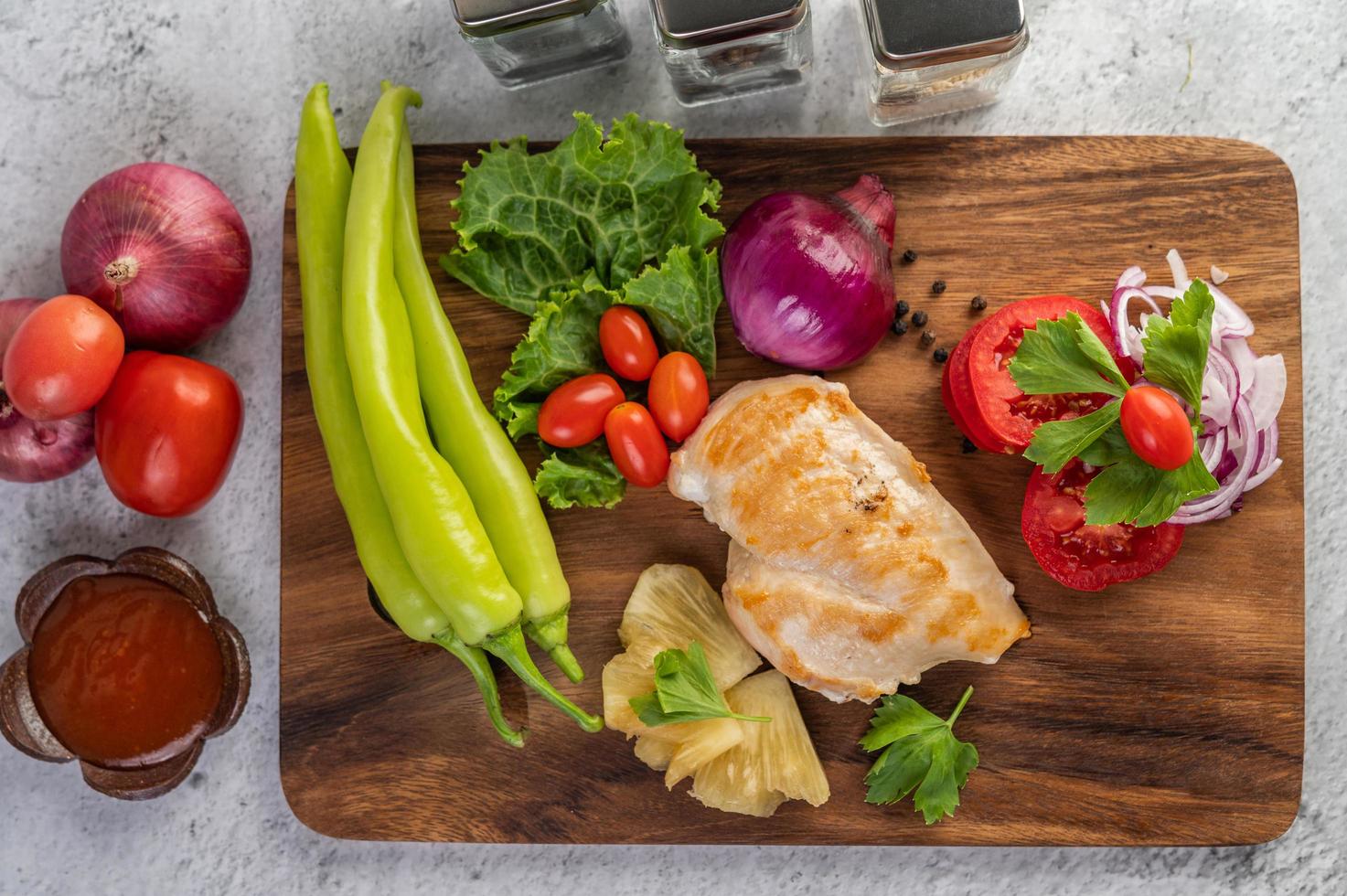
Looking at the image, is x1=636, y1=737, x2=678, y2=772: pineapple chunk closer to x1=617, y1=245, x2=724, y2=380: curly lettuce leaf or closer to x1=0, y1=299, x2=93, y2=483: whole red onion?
x1=617, y1=245, x2=724, y2=380: curly lettuce leaf

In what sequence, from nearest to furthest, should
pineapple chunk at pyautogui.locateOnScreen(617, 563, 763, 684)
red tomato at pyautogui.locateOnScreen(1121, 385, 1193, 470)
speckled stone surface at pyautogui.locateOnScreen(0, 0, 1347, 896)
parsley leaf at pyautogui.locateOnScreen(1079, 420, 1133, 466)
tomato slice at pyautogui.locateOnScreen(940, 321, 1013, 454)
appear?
red tomato at pyautogui.locateOnScreen(1121, 385, 1193, 470) < parsley leaf at pyautogui.locateOnScreen(1079, 420, 1133, 466) < tomato slice at pyautogui.locateOnScreen(940, 321, 1013, 454) < pineapple chunk at pyautogui.locateOnScreen(617, 563, 763, 684) < speckled stone surface at pyautogui.locateOnScreen(0, 0, 1347, 896)

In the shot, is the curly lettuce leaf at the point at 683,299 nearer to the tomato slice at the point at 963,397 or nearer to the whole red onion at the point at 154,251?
the tomato slice at the point at 963,397

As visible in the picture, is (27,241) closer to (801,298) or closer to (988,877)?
(801,298)

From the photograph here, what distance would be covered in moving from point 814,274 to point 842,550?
648mm

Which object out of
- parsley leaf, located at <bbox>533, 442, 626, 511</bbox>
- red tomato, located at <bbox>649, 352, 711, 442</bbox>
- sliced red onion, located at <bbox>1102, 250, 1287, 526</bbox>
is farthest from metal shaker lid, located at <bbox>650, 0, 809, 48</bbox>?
sliced red onion, located at <bbox>1102, 250, 1287, 526</bbox>

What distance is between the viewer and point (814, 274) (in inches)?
91.4

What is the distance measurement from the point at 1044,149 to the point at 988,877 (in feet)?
6.37

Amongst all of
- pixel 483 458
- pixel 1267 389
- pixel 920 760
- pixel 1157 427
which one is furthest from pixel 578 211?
pixel 1267 389

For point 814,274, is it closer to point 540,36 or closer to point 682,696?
point 540,36

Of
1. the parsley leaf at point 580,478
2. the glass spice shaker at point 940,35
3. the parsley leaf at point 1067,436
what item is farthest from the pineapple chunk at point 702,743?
the glass spice shaker at point 940,35

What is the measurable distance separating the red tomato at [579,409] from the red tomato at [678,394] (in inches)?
3.8

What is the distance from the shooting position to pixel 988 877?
8.81ft

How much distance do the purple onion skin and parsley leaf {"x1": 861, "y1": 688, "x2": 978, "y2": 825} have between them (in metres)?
0.89

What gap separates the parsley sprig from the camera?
2191 mm
